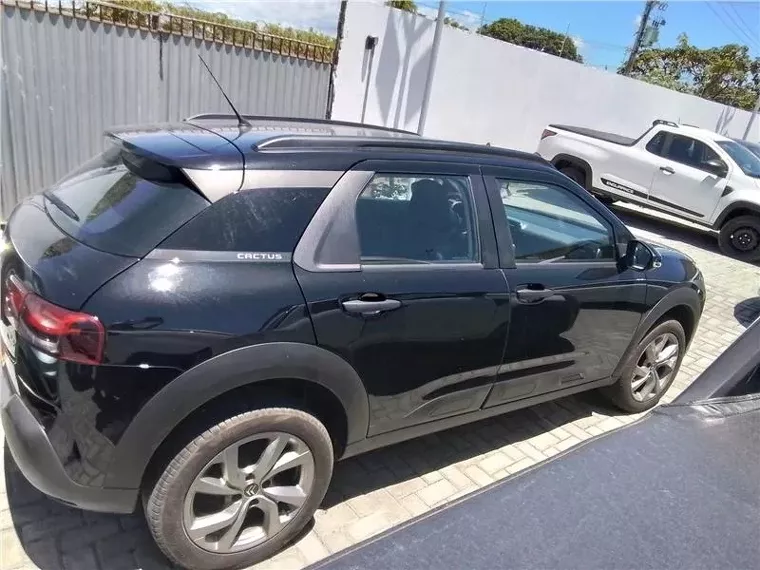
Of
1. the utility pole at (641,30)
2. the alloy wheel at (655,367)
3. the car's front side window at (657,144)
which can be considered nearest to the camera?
the alloy wheel at (655,367)

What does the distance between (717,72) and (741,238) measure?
3103 centimetres

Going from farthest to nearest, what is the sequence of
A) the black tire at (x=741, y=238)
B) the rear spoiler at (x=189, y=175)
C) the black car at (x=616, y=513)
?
the black tire at (x=741, y=238)
the rear spoiler at (x=189, y=175)
the black car at (x=616, y=513)

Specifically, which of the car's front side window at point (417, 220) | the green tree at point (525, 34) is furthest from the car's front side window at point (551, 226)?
the green tree at point (525, 34)

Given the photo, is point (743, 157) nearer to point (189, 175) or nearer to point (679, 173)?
point (679, 173)

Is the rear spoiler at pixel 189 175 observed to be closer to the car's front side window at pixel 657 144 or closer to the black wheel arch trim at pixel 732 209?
the black wheel arch trim at pixel 732 209

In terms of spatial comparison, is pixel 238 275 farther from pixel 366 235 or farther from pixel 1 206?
pixel 1 206

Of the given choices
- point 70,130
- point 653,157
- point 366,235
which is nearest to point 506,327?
point 366,235

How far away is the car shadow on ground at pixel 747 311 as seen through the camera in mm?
6422

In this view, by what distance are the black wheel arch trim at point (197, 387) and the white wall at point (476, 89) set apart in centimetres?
673

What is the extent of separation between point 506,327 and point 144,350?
1.70 metres

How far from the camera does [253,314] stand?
6.72ft

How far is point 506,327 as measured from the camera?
2789 mm

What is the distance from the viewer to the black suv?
191cm

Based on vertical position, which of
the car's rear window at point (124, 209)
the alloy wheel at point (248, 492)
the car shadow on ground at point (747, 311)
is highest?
the car's rear window at point (124, 209)
